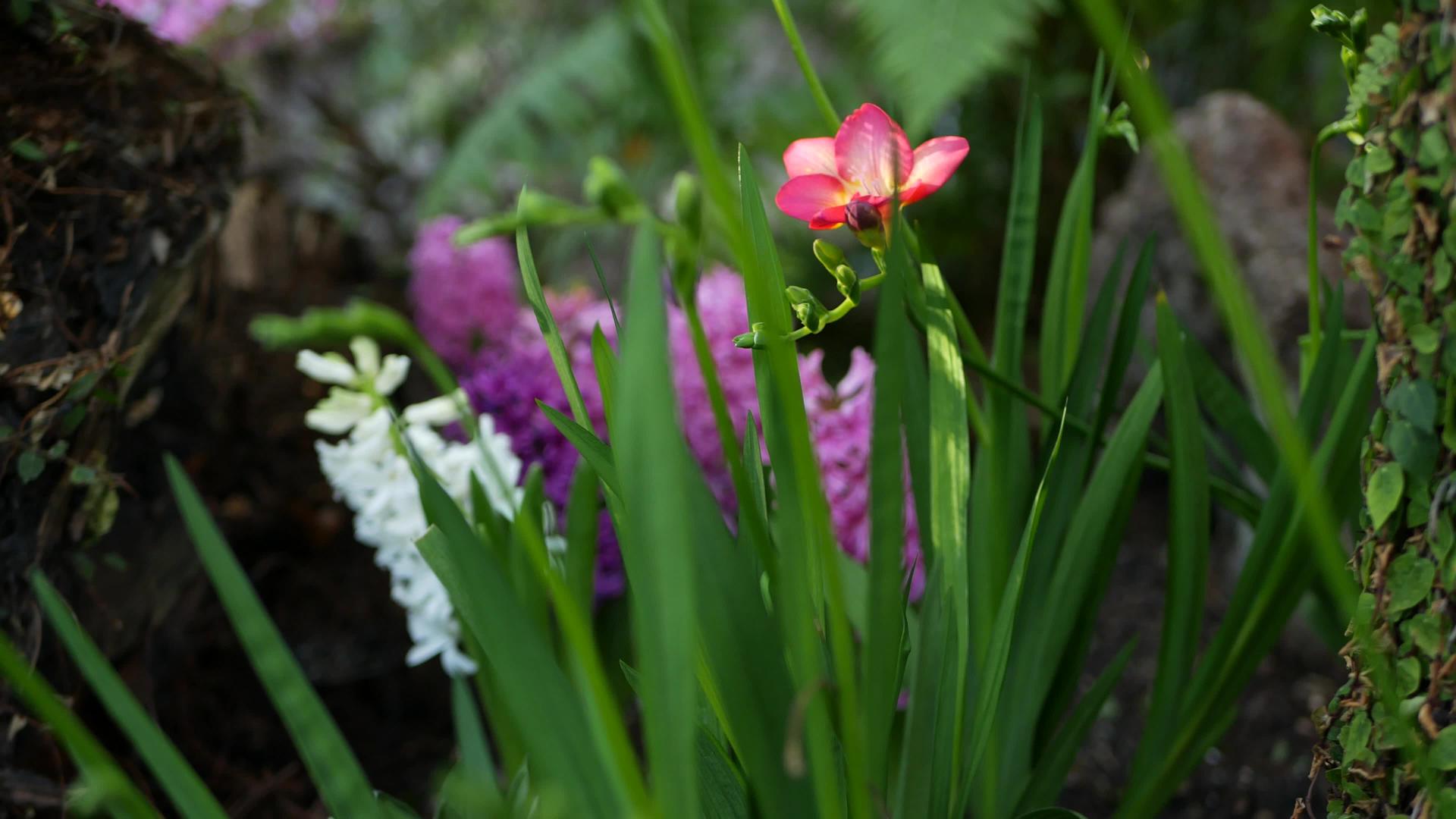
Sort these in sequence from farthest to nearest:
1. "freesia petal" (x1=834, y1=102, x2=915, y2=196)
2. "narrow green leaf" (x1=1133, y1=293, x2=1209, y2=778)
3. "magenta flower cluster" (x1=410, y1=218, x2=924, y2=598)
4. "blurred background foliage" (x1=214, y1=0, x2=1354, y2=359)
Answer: "blurred background foliage" (x1=214, y1=0, x2=1354, y2=359), "magenta flower cluster" (x1=410, y1=218, x2=924, y2=598), "narrow green leaf" (x1=1133, y1=293, x2=1209, y2=778), "freesia petal" (x1=834, y1=102, x2=915, y2=196)

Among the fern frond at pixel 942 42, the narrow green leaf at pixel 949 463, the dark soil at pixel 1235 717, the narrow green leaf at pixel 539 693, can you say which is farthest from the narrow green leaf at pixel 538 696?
the fern frond at pixel 942 42

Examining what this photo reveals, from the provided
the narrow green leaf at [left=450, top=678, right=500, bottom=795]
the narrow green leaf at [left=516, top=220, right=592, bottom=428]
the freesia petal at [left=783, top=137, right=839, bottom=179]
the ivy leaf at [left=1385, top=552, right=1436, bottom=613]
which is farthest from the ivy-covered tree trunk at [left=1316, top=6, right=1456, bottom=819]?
the narrow green leaf at [left=450, top=678, right=500, bottom=795]

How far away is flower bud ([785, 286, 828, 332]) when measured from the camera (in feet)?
1.31

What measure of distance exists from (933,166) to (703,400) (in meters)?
0.60

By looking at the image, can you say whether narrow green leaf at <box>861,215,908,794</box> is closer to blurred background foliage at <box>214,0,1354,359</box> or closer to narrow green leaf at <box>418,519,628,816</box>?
narrow green leaf at <box>418,519,628,816</box>

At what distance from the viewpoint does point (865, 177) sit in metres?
0.48

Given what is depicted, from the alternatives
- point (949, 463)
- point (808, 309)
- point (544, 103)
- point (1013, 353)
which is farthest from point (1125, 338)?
point (544, 103)

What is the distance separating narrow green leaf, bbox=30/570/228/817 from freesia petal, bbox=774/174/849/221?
342 millimetres

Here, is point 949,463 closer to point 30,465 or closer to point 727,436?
point 727,436

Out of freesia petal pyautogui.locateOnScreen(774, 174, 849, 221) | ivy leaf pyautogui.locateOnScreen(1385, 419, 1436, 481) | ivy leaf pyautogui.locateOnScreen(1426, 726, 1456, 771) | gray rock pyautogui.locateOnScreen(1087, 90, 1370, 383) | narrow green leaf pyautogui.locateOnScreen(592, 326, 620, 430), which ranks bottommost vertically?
gray rock pyautogui.locateOnScreen(1087, 90, 1370, 383)

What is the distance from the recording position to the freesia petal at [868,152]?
18.7 inches

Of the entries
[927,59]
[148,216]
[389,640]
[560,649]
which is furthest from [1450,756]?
[927,59]

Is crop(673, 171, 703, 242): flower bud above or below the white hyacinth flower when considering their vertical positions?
above

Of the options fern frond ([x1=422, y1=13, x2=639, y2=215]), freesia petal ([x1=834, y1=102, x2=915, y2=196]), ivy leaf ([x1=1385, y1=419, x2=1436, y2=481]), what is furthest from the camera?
fern frond ([x1=422, y1=13, x2=639, y2=215])
